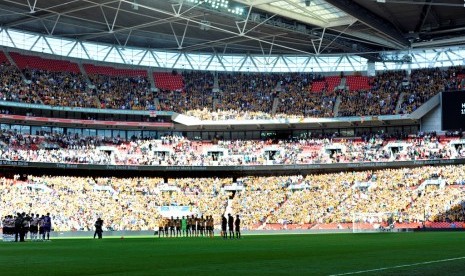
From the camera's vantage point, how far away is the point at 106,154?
227 feet

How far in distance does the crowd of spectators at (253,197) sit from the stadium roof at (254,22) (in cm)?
1329

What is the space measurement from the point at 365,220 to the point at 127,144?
28.1 m

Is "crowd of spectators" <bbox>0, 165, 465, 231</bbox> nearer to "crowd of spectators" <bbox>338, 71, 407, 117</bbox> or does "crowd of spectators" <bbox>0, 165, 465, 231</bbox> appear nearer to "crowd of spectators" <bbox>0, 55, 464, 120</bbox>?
"crowd of spectators" <bbox>338, 71, 407, 117</bbox>

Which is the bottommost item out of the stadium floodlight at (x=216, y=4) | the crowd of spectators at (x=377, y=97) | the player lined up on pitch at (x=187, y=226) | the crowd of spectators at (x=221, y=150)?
the player lined up on pitch at (x=187, y=226)

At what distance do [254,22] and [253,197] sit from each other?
17683 millimetres

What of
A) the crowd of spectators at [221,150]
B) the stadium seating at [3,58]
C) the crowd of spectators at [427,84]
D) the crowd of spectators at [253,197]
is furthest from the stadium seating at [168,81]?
the crowd of spectators at [427,84]

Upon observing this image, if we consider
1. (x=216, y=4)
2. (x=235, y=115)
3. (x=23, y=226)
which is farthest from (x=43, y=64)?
(x=23, y=226)

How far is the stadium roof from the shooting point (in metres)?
55.7

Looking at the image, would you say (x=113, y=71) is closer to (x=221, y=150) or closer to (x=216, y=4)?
(x=221, y=150)

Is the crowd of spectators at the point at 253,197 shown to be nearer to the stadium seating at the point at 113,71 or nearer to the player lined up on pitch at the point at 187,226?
the player lined up on pitch at the point at 187,226

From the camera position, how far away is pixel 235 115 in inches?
2968

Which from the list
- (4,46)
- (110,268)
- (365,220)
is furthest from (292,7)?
(110,268)

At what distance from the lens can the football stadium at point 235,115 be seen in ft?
191

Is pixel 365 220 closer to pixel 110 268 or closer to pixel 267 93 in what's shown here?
pixel 267 93
